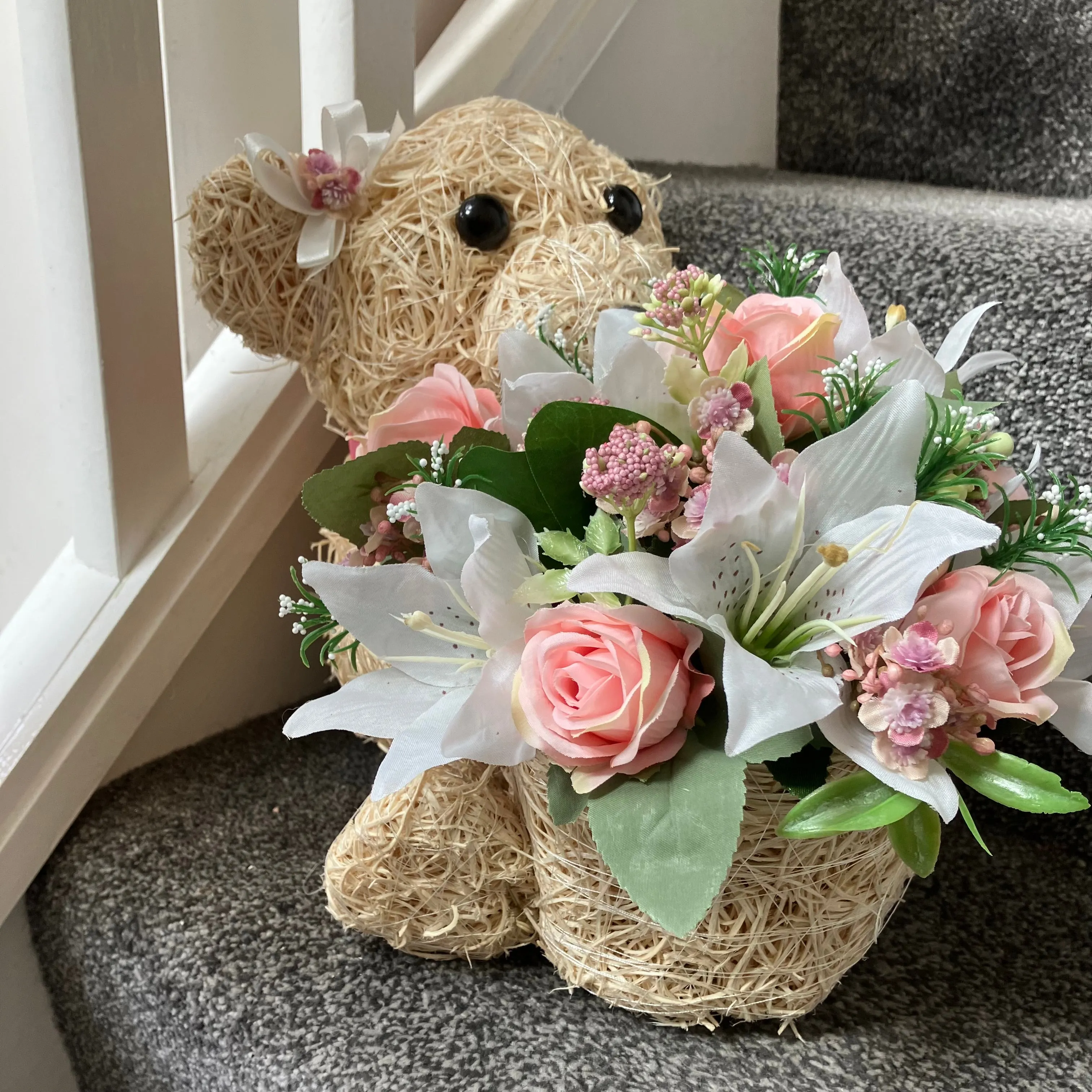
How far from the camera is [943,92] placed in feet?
3.39

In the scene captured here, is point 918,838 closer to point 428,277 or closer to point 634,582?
point 634,582

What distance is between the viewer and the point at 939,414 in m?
0.48

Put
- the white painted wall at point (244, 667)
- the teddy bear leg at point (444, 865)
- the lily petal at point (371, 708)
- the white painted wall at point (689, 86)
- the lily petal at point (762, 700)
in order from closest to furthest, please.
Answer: the lily petal at point (762, 700) → the lily petal at point (371, 708) → the teddy bear leg at point (444, 865) → the white painted wall at point (244, 667) → the white painted wall at point (689, 86)

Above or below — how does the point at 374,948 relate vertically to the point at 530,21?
below

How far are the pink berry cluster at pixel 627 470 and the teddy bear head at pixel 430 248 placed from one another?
245 millimetres

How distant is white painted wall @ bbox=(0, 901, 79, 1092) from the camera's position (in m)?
0.81

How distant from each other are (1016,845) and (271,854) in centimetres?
61

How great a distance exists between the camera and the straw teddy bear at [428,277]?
2.05ft

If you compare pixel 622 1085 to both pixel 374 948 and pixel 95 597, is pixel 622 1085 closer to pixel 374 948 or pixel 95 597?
pixel 374 948

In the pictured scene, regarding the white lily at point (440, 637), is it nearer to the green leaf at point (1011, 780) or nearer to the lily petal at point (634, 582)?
the lily petal at point (634, 582)

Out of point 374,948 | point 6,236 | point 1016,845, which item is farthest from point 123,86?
point 1016,845

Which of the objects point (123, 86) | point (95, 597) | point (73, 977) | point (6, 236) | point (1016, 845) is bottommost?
point (73, 977)

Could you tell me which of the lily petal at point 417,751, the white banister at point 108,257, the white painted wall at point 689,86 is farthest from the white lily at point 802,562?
the white painted wall at point 689,86

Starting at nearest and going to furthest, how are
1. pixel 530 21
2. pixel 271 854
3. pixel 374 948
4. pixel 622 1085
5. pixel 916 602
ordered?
pixel 916 602 < pixel 622 1085 < pixel 374 948 < pixel 271 854 < pixel 530 21
